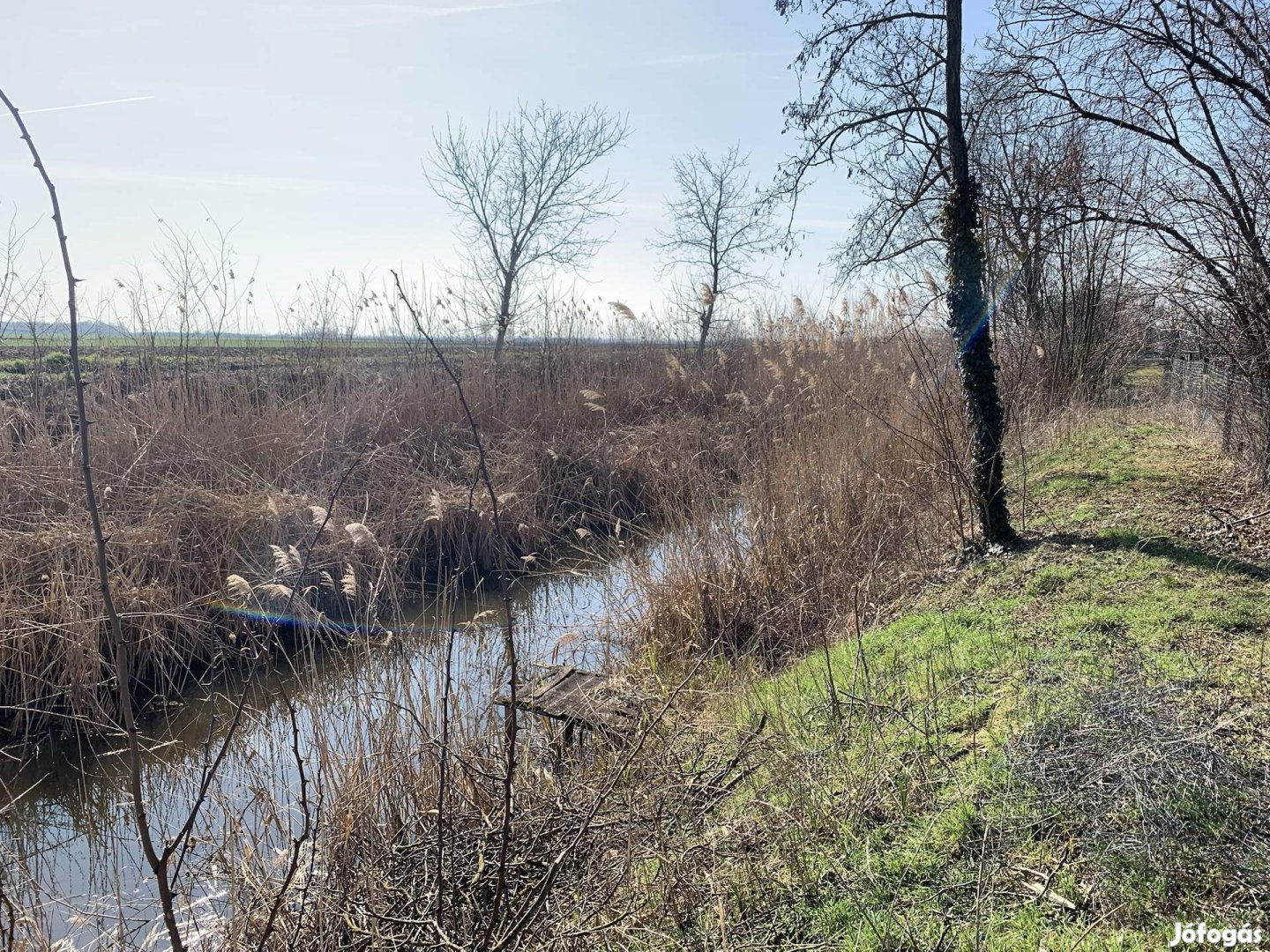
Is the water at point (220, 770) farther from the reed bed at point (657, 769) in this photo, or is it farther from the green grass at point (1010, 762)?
the green grass at point (1010, 762)

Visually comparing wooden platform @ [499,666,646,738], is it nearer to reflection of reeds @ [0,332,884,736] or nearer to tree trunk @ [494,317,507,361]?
reflection of reeds @ [0,332,884,736]

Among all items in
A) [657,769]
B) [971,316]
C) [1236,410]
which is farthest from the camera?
[1236,410]

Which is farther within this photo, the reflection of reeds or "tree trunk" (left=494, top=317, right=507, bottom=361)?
"tree trunk" (left=494, top=317, right=507, bottom=361)

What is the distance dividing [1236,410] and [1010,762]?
20.2 feet

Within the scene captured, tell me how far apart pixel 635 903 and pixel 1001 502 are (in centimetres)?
401

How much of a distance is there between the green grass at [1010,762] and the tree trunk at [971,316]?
0.67m

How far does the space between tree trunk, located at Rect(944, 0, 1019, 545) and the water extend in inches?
93.4

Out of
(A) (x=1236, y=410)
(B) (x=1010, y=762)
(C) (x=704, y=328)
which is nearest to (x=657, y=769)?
(B) (x=1010, y=762)

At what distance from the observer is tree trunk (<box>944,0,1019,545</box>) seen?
5.36 meters

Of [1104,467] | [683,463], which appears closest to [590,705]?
[683,463]

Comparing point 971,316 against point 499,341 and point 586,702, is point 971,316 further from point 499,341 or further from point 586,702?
point 499,341

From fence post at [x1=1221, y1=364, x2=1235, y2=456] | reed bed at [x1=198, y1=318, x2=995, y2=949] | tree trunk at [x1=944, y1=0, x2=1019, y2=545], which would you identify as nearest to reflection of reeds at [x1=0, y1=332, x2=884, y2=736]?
reed bed at [x1=198, y1=318, x2=995, y2=949]

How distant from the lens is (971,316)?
17.8 feet

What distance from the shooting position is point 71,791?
4820 millimetres
